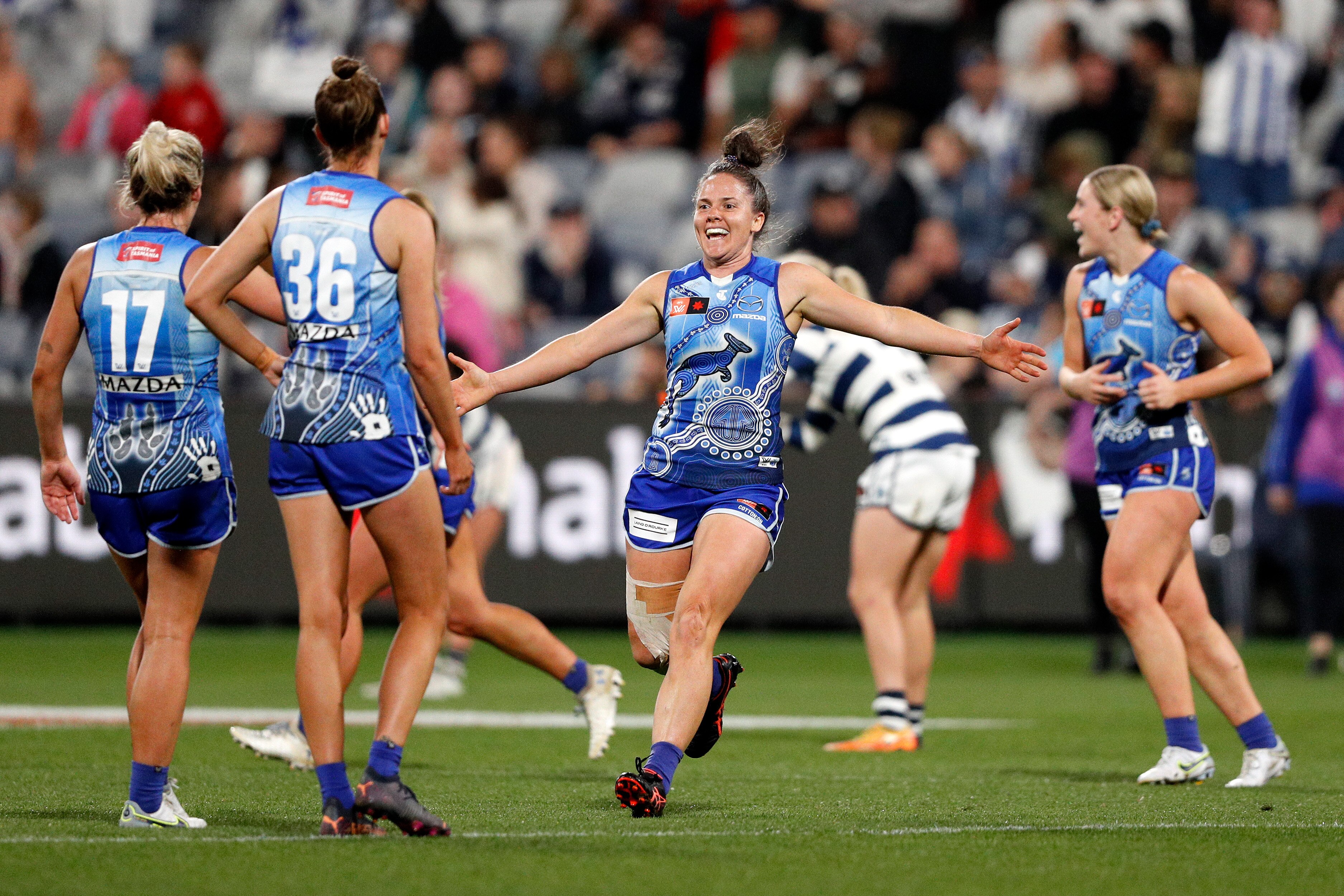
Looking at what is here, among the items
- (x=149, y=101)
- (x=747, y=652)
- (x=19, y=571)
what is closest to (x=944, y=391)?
(x=747, y=652)

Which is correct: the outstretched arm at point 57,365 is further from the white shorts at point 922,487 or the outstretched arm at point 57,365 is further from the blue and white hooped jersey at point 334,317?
the white shorts at point 922,487

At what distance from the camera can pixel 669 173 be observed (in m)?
17.3

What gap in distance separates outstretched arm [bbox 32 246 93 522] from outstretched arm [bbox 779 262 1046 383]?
230 cm

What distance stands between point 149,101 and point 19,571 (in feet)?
19.5

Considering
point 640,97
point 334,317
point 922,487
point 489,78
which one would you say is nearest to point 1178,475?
point 922,487

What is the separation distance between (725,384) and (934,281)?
963 centimetres

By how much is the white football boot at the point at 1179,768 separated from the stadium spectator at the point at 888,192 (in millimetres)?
9450

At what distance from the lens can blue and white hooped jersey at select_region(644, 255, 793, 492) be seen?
600 cm

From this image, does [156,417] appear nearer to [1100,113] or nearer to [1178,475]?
[1178,475]

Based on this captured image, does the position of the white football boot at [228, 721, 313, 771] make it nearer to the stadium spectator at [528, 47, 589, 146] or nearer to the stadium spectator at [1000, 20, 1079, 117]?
the stadium spectator at [528, 47, 589, 146]

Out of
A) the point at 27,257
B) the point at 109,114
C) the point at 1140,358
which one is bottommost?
the point at 1140,358

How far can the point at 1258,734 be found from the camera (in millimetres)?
6945

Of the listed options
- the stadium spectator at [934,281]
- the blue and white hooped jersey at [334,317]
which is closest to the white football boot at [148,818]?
the blue and white hooped jersey at [334,317]

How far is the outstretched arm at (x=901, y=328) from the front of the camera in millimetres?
5828
